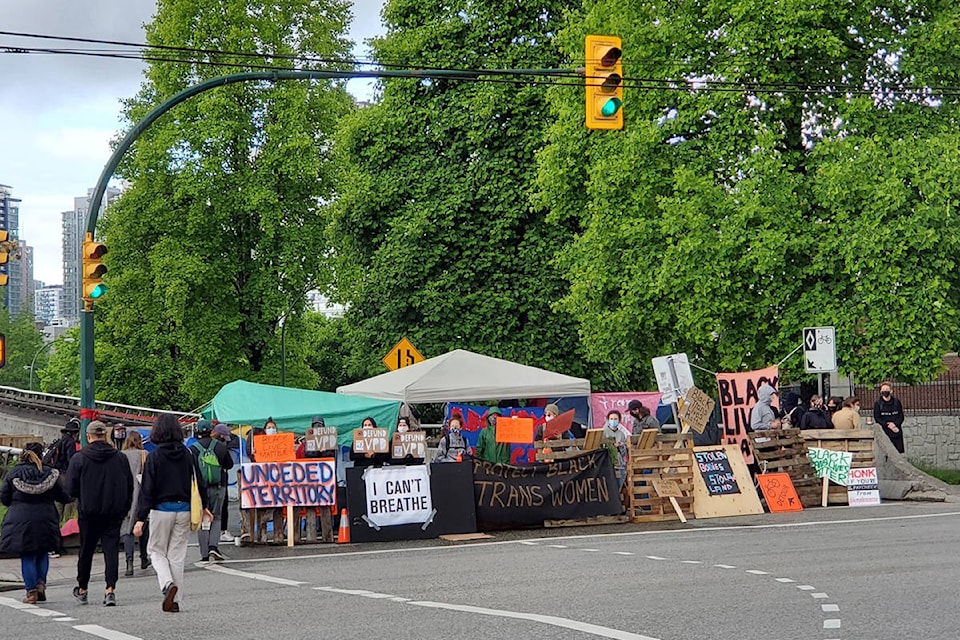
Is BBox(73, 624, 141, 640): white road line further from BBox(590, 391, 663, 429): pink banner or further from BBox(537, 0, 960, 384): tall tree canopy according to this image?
BBox(590, 391, 663, 429): pink banner

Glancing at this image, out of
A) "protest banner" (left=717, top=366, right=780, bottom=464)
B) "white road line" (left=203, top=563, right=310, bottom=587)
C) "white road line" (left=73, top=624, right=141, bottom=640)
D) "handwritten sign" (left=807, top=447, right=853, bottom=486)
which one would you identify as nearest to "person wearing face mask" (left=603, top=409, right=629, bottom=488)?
"protest banner" (left=717, top=366, right=780, bottom=464)

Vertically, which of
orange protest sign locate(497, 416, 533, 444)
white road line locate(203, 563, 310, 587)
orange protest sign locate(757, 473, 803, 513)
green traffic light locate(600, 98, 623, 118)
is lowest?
white road line locate(203, 563, 310, 587)

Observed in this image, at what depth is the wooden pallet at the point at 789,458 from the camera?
2262 cm

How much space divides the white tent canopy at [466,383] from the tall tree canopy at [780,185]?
3.95 meters

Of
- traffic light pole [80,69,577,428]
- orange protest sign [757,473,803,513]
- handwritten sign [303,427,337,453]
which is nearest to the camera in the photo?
traffic light pole [80,69,577,428]

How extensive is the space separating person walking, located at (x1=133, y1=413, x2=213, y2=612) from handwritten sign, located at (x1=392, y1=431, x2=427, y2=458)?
25.3 ft

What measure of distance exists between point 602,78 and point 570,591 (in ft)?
22.1

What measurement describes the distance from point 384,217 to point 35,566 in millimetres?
25352

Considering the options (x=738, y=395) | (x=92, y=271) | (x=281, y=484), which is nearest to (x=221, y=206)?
(x=738, y=395)

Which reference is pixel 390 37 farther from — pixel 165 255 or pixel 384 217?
pixel 165 255

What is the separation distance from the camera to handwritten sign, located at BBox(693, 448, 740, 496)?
21.9m

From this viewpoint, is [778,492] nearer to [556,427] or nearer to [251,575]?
[556,427]

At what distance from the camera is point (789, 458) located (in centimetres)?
→ 2277

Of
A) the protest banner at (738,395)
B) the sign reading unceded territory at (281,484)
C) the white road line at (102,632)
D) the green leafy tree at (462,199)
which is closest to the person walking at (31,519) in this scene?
the white road line at (102,632)
